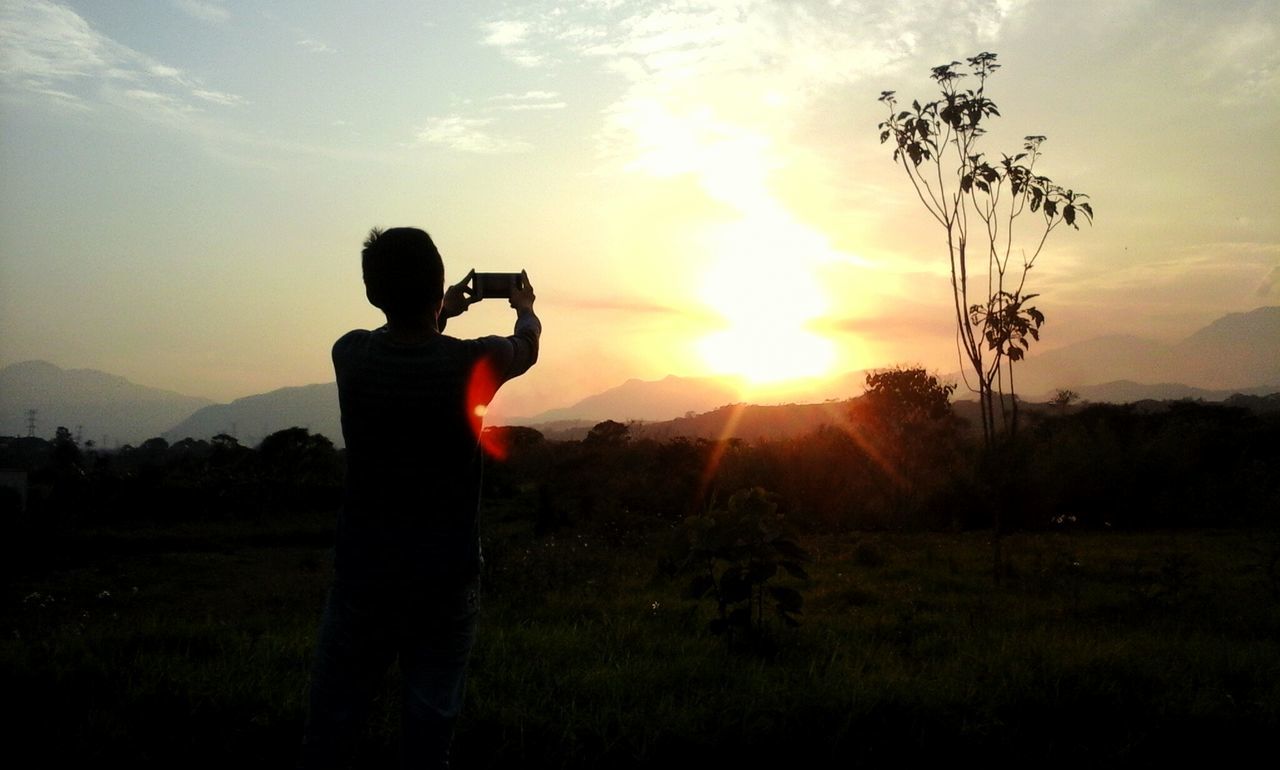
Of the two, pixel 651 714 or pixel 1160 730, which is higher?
pixel 651 714

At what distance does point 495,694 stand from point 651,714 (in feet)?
2.67

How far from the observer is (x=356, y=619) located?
266 centimetres

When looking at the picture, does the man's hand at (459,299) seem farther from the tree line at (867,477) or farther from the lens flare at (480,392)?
the tree line at (867,477)

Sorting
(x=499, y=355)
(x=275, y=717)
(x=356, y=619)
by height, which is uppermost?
(x=499, y=355)

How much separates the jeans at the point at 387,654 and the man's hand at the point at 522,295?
1018mm

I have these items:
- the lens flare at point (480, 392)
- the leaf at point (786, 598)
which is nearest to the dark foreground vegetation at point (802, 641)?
the leaf at point (786, 598)

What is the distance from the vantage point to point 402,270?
265 centimetres

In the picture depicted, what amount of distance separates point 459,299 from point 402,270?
22.4 inches

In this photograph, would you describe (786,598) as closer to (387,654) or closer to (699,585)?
(699,585)

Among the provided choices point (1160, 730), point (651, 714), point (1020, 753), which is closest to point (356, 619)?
point (651, 714)

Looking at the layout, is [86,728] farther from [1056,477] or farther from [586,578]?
[1056,477]

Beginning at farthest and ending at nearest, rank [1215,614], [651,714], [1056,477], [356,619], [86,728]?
[1056,477] → [1215,614] → [651,714] → [86,728] → [356,619]

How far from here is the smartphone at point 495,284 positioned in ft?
10.7

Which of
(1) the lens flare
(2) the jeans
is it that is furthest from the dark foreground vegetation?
(1) the lens flare
